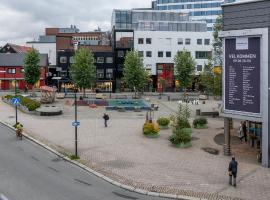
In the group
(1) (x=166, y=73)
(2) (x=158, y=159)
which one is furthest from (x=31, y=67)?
(2) (x=158, y=159)

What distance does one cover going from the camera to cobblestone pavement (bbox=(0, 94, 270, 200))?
21.7 m

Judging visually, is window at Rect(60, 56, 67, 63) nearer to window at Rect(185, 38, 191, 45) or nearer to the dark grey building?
window at Rect(185, 38, 191, 45)

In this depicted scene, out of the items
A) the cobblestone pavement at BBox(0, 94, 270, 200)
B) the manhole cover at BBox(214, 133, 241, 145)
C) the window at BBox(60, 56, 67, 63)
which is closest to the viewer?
the cobblestone pavement at BBox(0, 94, 270, 200)

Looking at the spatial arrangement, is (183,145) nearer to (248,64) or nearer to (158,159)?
(158,159)

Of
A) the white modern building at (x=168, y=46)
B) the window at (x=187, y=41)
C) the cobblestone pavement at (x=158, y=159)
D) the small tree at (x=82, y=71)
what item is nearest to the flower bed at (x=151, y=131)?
the cobblestone pavement at (x=158, y=159)

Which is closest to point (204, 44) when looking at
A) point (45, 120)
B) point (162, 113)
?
point (162, 113)

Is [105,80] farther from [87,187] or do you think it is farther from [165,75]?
[87,187]

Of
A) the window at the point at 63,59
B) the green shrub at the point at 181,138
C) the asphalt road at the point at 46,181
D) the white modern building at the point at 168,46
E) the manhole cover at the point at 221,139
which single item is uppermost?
the white modern building at the point at 168,46

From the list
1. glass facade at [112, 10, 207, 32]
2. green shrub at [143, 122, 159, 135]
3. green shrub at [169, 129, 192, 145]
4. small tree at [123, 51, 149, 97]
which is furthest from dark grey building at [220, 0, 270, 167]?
glass facade at [112, 10, 207, 32]

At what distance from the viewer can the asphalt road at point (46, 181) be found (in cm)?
2006

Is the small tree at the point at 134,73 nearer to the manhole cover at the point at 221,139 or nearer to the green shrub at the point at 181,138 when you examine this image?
the manhole cover at the point at 221,139

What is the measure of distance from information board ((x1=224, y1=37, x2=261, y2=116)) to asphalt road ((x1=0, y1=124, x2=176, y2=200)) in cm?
1133

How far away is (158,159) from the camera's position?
27516mm

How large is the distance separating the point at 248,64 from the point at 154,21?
71.5 m
